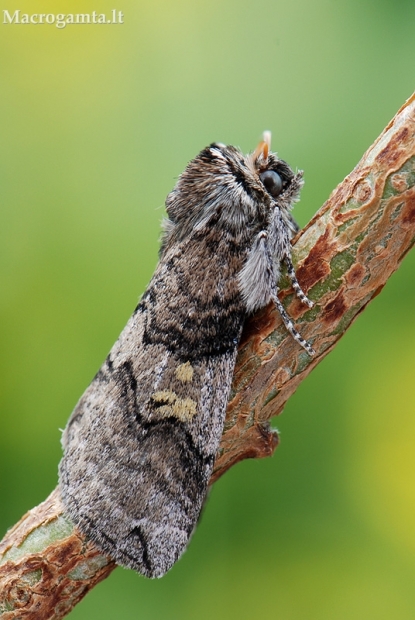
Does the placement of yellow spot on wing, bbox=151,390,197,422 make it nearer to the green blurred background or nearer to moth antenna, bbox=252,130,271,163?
moth antenna, bbox=252,130,271,163

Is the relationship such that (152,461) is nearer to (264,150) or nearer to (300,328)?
(300,328)

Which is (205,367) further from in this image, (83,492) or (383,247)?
(383,247)

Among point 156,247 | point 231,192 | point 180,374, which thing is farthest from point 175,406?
point 156,247

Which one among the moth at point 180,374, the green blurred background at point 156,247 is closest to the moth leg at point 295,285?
the moth at point 180,374

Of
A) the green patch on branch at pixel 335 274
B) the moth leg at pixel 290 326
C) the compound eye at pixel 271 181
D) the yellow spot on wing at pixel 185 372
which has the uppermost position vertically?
the compound eye at pixel 271 181

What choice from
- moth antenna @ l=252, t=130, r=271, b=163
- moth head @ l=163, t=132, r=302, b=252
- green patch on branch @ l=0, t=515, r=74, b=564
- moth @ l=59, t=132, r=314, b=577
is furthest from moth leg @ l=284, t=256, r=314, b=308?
green patch on branch @ l=0, t=515, r=74, b=564

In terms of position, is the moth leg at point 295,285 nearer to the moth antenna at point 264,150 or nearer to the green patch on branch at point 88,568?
the moth antenna at point 264,150
